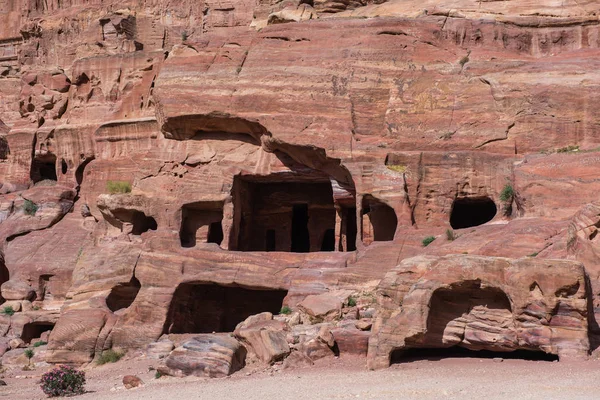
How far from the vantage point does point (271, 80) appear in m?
33.6

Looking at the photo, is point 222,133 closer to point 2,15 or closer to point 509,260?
point 509,260

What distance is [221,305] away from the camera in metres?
34.4

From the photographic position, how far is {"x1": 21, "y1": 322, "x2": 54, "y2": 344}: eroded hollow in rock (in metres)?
34.7

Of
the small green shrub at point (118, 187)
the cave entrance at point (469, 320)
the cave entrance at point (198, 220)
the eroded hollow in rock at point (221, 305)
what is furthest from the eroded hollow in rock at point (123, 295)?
the cave entrance at point (469, 320)

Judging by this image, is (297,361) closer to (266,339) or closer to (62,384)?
(266,339)

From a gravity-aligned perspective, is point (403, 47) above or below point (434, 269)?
above

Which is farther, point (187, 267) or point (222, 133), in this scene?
point (222, 133)

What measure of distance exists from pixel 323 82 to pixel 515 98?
6.96 meters

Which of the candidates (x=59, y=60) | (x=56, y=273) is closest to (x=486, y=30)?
(x=56, y=273)

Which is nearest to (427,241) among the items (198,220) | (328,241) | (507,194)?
(507,194)

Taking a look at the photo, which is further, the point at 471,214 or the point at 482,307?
the point at 471,214

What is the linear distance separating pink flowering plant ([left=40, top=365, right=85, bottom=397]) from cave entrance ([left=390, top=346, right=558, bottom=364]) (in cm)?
852

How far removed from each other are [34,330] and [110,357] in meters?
6.55

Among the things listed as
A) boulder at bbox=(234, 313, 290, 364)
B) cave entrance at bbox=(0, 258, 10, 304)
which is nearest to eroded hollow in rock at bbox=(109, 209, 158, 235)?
cave entrance at bbox=(0, 258, 10, 304)
